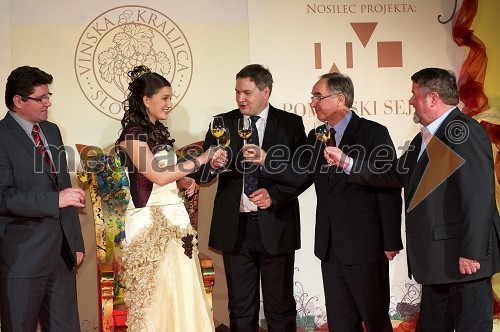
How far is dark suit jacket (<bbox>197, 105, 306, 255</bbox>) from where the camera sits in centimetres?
445

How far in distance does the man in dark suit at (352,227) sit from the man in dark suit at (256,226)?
0.89ft

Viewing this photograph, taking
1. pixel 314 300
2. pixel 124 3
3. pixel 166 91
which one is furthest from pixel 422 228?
pixel 124 3

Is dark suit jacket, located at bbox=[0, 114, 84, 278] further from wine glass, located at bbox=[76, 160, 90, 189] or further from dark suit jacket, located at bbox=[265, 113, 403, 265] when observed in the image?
dark suit jacket, located at bbox=[265, 113, 403, 265]

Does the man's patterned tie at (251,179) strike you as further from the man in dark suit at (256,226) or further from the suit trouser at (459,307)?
the suit trouser at (459,307)

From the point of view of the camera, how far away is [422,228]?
3.62 m

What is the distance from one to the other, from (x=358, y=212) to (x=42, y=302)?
1938 millimetres


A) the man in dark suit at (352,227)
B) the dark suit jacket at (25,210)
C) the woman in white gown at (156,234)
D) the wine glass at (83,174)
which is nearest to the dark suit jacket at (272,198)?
the man in dark suit at (352,227)

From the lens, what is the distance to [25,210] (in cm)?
368

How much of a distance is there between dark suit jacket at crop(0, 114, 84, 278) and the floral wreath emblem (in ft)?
4.72

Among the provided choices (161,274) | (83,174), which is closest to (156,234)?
(161,274)

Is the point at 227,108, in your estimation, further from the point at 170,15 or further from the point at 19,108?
the point at 19,108

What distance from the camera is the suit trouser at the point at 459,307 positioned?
347 cm

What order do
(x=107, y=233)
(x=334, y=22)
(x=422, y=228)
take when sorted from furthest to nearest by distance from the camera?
(x=334, y=22) < (x=107, y=233) < (x=422, y=228)

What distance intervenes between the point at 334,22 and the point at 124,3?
171 cm
